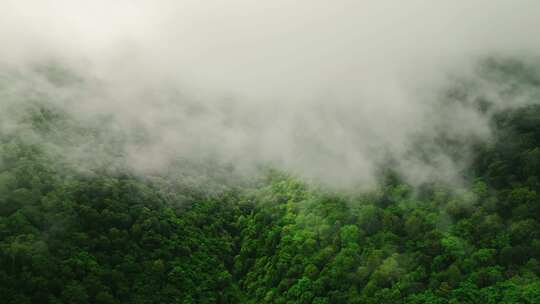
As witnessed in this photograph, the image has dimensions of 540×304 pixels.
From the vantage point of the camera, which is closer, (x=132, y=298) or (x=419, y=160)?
(x=132, y=298)

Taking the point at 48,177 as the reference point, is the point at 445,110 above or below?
above

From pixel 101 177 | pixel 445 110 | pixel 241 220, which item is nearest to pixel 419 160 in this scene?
pixel 445 110

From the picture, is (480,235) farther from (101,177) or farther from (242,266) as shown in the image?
(101,177)

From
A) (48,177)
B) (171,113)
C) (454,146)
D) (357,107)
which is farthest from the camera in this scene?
(171,113)

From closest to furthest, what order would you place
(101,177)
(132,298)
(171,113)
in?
(132,298) < (101,177) < (171,113)

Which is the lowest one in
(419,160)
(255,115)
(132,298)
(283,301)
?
(132,298)

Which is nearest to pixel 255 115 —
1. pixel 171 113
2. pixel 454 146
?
pixel 171 113
